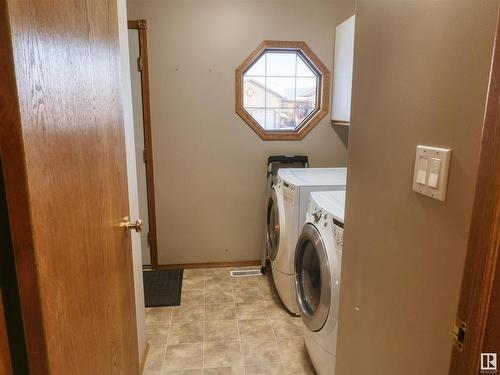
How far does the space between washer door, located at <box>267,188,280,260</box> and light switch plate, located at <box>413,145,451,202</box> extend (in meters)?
1.64

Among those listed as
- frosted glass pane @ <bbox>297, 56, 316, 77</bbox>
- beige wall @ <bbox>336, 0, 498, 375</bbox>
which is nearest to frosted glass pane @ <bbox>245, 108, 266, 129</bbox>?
frosted glass pane @ <bbox>297, 56, 316, 77</bbox>

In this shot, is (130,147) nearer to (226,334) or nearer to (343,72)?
(226,334)

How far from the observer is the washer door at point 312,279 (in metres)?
1.51

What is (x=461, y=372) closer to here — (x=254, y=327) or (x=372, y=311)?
(x=372, y=311)

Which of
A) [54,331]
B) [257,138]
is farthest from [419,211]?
[257,138]

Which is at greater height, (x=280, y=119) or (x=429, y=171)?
(x=280, y=119)

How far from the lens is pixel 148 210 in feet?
9.76

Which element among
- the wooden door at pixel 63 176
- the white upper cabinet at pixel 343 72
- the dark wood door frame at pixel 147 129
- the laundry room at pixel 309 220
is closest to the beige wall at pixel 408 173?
the laundry room at pixel 309 220

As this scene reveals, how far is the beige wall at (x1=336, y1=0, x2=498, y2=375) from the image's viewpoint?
0.67m

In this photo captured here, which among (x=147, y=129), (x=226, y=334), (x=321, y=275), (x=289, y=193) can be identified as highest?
(x=147, y=129)

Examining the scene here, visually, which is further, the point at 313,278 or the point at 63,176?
the point at 313,278

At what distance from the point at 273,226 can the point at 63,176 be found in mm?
2104

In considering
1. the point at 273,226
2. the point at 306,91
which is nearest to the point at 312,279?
the point at 273,226

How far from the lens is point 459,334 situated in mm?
583
